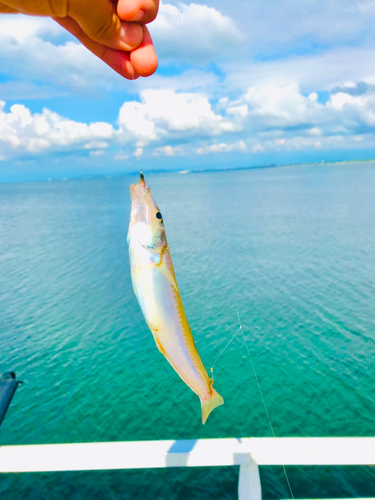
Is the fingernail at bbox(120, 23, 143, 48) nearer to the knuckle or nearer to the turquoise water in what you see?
the knuckle

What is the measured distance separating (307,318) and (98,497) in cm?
1174

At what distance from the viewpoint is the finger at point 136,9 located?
2.13 metres

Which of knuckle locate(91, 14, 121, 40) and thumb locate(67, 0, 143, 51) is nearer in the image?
thumb locate(67, 0, 143, 51)

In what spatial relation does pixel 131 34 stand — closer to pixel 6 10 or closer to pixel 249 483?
pixel 6 10

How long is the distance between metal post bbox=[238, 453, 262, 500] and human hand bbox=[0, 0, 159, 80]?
22.0ft

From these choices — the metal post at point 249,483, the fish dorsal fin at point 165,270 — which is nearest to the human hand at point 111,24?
the fish dorsal fin at point 165,270

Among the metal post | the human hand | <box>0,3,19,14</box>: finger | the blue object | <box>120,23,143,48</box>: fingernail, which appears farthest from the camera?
the metal post

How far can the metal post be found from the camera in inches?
261

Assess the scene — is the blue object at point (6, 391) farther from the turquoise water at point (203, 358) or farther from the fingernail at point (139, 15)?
the fingernail at point (139, 15)

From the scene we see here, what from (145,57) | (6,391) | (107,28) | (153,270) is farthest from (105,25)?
(6,391)

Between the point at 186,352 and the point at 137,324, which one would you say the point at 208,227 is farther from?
the point at 186,352

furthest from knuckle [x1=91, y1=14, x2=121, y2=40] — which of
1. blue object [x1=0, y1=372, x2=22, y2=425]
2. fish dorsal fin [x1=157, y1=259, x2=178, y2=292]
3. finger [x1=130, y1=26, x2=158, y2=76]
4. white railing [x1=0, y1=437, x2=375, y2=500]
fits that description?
white railing [x1=0, y1=437, x2=375, y2=500]

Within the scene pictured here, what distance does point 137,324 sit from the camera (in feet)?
60.9

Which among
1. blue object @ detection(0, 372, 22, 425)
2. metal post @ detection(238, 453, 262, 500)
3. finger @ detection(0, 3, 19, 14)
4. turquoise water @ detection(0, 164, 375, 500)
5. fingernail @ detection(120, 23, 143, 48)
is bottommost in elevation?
turquoise water @ detection(0, 164, 375, 500)
